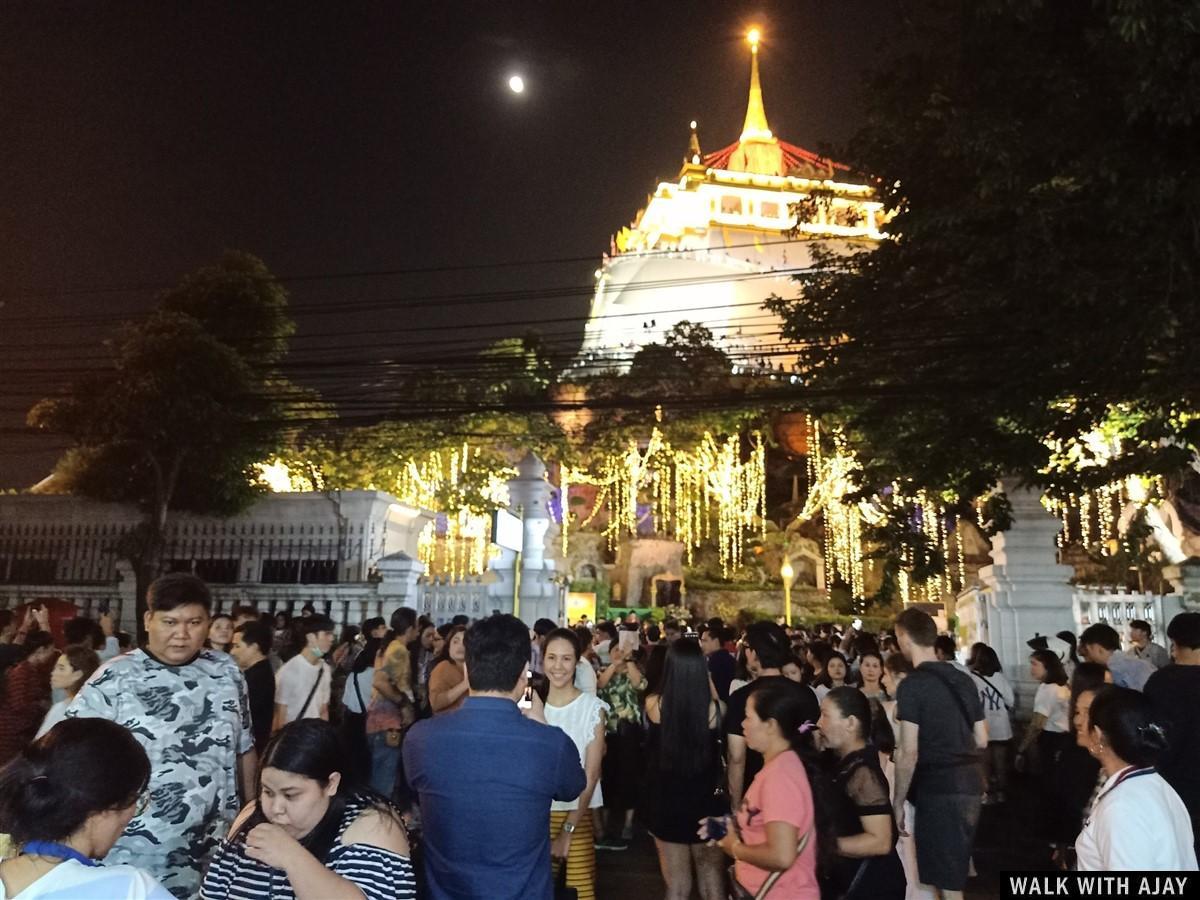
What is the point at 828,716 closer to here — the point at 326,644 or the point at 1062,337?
the point at 326,644

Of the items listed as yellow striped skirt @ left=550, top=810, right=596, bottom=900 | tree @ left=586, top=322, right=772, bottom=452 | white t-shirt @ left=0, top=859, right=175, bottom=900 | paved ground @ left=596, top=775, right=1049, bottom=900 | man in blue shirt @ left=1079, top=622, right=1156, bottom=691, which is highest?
tree @ left=586, top=322, right=772, bottom=452

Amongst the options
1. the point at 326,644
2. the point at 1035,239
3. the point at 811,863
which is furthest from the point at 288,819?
the point at 1035,239

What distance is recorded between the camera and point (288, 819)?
204 centimetres

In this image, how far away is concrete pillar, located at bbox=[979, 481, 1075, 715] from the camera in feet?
36.8

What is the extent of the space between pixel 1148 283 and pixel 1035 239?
3.71 feet

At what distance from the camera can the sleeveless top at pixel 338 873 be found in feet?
6.44

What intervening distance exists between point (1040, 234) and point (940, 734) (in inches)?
215

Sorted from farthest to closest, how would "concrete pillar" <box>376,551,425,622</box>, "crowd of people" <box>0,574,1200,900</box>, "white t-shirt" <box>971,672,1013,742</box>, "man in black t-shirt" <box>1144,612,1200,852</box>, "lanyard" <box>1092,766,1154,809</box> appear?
"concrete pillar" <box>376,551,425,622</box>
"white t-shirt" <box>971,672,1013,742</box>
"man in black t-shirt" <box>1144,612,1200,852</box>
"lanyard" <box>1092,766,1154,809</box>
"crowd of people" <box>0,574,1200,900</box>

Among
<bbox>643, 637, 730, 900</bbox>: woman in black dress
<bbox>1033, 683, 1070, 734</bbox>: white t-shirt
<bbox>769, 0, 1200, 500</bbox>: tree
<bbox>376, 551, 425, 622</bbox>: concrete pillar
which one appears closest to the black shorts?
<bbox>643, 637, 730, 900</bbox>: woman in black dress

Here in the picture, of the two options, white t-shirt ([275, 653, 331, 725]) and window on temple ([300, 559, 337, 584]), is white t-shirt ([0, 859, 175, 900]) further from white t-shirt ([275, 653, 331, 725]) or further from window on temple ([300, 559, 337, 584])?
window on temple ([300, 559, 337, 584])

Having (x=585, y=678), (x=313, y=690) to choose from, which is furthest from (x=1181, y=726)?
(x=313, y=690)

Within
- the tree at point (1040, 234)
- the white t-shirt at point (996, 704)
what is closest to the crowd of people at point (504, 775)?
the white t-shirt at point (996, 704)

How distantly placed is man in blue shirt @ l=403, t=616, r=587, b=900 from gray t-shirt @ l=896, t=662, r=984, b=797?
2200mm

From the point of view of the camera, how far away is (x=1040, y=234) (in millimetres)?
7512
